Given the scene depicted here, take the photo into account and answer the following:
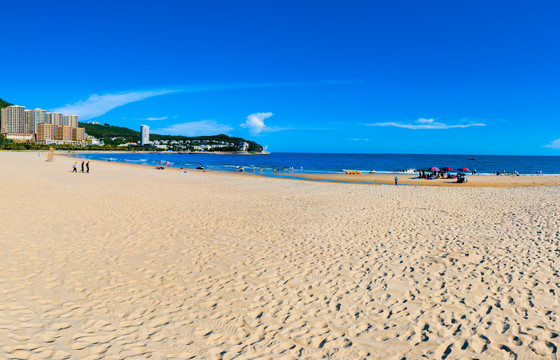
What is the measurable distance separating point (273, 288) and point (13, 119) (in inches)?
9815

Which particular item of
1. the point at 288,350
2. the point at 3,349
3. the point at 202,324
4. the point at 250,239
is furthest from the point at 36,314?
the point at 250,239

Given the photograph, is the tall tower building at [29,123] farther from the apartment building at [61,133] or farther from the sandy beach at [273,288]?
the sandy beach at [273,288]

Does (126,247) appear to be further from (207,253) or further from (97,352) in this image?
(97,352)

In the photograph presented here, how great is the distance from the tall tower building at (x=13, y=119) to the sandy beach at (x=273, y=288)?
782ft

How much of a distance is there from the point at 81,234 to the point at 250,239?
4.73 meters

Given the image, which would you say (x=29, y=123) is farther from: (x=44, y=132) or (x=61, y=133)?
(x=61, y=133)

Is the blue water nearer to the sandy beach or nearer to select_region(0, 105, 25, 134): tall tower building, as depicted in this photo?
the sandy beach

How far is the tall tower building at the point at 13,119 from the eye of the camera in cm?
18548

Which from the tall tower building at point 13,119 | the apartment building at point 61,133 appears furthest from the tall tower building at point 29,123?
the apartment building at point 61,133

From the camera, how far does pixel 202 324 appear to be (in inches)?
172

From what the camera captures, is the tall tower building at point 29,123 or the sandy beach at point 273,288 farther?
the tall tower building at point 29,123

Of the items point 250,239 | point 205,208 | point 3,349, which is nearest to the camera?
point 3,349

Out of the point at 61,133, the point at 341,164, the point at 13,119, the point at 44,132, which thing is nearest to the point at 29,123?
the point at 13,119

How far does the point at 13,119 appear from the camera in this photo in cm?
18825
